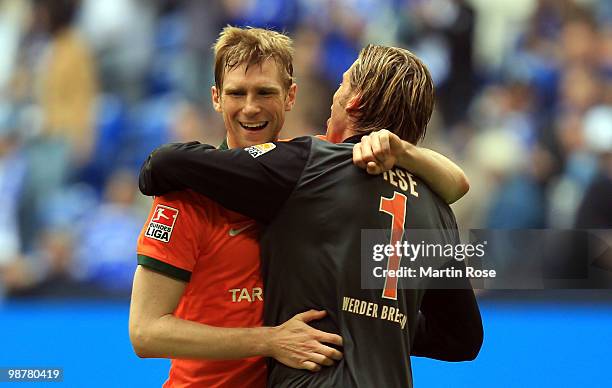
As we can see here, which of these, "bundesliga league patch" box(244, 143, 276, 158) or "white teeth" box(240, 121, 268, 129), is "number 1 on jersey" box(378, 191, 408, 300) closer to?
"bundesliga league patch" box(244, 143, 276, 158)

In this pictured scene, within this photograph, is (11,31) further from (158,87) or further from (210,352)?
(210,352)

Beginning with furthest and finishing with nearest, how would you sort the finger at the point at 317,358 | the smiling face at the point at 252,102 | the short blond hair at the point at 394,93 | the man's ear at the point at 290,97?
the man's ear at the point at 290,97
the smiling face at the point at 252,102
the short blond hair at the point at 394,93
the finger at the point at 317,358

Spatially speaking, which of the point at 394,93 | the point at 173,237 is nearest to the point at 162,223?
the point at 173,237

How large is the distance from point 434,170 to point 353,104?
31 cm

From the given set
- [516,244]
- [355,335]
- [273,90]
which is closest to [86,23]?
[516,244]

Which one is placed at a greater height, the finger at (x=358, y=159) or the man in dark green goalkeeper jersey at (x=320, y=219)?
the finger at (x=358, y=159)

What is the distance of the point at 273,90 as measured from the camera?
311 centimetres

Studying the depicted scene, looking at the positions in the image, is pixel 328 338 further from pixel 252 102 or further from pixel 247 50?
pixel 247 50

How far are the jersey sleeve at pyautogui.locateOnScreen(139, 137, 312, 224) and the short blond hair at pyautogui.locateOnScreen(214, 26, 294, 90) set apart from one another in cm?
39

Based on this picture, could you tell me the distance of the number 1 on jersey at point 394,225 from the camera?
282cm

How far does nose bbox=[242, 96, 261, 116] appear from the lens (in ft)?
10.1

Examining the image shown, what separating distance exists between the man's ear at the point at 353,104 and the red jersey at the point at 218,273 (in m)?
0.46

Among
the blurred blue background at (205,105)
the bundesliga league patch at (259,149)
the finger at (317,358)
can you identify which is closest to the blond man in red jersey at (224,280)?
the finger at (317,358)

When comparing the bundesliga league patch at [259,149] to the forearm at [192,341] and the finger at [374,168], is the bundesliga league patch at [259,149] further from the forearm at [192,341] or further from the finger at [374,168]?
the forearm at [192,341]
